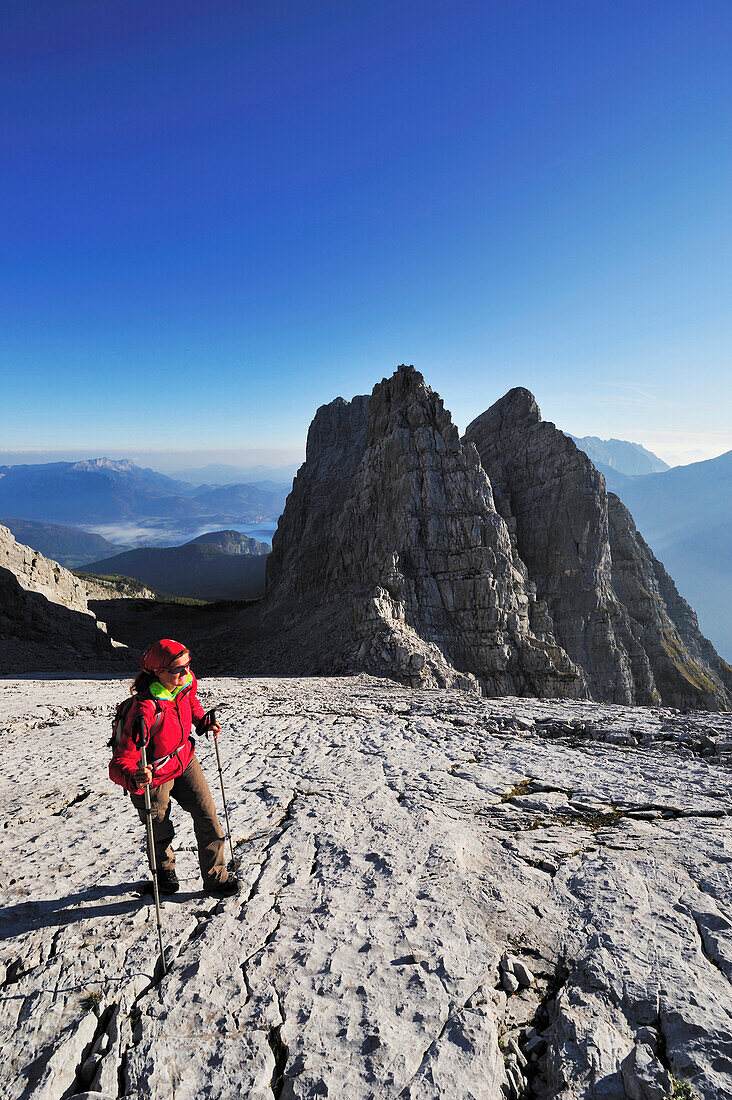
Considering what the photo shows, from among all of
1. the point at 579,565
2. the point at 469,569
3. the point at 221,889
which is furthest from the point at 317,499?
the point at 221,889

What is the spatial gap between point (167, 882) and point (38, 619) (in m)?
37.1

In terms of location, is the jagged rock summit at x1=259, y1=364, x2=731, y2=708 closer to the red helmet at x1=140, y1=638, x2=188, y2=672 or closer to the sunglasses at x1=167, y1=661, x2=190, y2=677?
the sunglasses at x1=167, y1=661, x2=190, y2=677

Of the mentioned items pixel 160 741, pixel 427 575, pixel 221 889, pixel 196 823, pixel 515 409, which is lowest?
pixel 221 889

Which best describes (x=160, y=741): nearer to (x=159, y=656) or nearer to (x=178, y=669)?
(x=178, y=669)

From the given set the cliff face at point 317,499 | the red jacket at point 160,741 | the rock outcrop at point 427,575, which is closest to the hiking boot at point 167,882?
the red jacket at point 160,741

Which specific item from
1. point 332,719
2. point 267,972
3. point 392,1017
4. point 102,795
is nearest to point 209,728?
point 267,972

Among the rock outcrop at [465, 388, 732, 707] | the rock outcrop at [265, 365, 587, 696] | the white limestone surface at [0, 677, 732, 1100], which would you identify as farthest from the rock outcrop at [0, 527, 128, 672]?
the rock outcrop at [465, 388, 732, 707]

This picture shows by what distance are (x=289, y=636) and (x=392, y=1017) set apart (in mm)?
35777

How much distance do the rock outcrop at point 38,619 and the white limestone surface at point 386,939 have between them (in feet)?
82.7

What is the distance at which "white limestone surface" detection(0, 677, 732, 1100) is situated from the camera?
12.4 feet

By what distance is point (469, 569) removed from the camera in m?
35.7

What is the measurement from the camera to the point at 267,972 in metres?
4.77

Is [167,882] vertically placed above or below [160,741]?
below

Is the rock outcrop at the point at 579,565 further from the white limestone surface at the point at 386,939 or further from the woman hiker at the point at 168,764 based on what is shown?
the woman hiker at the point at 168,764
